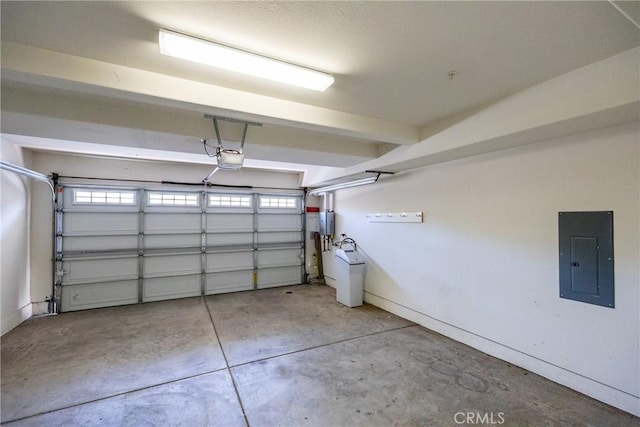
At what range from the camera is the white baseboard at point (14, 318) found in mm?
3711

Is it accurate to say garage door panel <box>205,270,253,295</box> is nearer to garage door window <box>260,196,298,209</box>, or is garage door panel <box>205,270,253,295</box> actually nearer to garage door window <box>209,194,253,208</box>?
garage door window <box>209,194,253,208</box>

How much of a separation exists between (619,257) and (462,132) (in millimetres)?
1608

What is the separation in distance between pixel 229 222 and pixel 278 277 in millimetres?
1698

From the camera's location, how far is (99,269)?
4.96 meters

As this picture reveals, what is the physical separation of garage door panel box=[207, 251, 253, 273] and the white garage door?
0.02 metres

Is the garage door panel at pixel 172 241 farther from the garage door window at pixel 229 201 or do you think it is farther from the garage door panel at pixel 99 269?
the garage door window at pixel 229 201

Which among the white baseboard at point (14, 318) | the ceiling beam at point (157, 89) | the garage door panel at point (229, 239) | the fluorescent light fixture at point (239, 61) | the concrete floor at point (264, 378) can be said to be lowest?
the concrete floor at point (264, 378)

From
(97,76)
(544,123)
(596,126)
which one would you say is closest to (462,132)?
(544,123)

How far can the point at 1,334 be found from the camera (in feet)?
11.9

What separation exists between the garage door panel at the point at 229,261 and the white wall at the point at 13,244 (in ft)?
8.88

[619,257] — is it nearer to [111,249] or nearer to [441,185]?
[441,185]

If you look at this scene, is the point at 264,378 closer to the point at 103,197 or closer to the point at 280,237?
the point at 280,237

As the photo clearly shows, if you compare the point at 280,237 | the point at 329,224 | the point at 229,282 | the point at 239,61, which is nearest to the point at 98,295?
the point at 229,282

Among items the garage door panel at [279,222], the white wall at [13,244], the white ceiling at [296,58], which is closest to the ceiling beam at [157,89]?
the white ceiling at [296,58]
